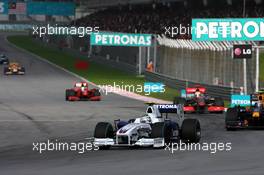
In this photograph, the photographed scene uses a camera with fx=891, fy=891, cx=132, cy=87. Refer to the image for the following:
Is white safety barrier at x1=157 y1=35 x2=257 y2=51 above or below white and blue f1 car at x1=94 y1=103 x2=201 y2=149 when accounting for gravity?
above

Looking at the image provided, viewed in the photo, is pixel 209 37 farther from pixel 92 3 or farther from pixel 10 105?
pixel 92 3

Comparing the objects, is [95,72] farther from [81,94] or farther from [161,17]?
[81,94]

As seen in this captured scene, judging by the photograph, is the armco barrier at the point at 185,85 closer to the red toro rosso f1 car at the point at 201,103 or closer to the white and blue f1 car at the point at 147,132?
the red toro rosso f1 car at the point at 201,103

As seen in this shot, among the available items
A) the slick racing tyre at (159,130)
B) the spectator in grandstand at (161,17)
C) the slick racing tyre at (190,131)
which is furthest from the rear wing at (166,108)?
the spectator in grandstand at (161,17)

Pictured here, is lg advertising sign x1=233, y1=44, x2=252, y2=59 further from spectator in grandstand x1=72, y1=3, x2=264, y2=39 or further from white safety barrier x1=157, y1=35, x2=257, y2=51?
spectator in grandstand x1=72, y1=3, x2=264, y2=39

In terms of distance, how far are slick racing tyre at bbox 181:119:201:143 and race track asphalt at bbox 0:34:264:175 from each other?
984 mm

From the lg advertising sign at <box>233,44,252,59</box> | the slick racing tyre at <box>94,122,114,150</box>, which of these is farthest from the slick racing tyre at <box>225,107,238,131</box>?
the lg advertising sign at <box>233,44,252,59</box>

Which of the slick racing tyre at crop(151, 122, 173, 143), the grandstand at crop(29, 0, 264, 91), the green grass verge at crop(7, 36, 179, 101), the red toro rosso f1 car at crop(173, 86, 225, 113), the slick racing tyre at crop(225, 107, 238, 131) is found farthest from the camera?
the green grass verge at crop(7, 36, 179, 101)

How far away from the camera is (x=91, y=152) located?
2023 cm

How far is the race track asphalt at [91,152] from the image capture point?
16.7 m

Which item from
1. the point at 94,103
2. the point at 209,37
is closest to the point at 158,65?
the point at 209,37

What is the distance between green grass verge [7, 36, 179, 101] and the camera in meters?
55.4

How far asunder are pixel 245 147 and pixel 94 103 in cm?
1927

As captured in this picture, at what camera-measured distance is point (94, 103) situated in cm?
4009
